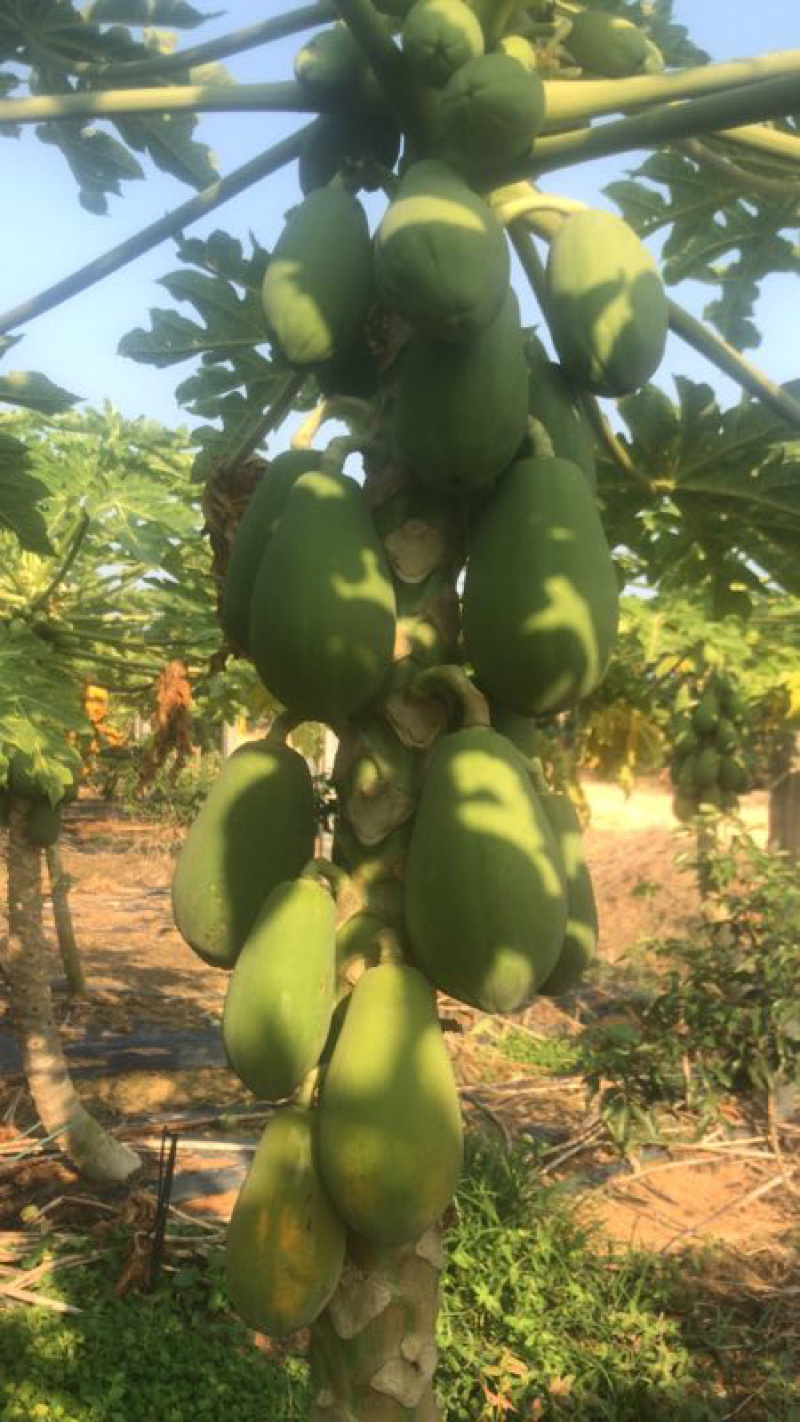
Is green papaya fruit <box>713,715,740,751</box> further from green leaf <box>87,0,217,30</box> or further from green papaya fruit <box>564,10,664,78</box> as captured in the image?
green papaya fruit <box>564,10,664,78</box>

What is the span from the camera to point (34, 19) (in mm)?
1772

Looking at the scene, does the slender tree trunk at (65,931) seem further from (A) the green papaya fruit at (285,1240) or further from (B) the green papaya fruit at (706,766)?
(A) the green papaya fruit at (285,1240)

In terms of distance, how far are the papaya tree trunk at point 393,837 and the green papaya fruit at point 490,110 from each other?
1.08 feet

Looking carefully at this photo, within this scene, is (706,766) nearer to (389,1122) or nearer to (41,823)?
(41,823)

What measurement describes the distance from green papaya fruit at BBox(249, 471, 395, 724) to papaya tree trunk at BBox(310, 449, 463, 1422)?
0.23ft

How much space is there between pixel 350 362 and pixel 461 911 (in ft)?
2.11

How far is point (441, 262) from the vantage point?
1058 mm

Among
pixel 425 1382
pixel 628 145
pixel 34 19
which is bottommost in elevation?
pixel 425 1382

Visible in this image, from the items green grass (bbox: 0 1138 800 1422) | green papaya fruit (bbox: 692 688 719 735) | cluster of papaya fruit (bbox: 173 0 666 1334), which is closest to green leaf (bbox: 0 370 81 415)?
cluster of papaya fruit (bbox: 173 0 666 1334)

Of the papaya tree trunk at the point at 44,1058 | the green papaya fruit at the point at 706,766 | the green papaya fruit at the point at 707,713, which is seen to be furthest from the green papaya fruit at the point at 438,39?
the green papaya fruit at the point at 706,766

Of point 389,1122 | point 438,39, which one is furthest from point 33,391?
point 389,1122

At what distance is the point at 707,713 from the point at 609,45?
591 centimetres

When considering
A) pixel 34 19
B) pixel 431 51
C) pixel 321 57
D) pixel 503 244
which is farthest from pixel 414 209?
pixel 34 19

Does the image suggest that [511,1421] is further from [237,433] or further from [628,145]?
[628,145]
